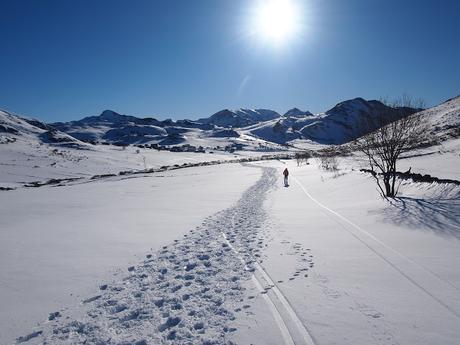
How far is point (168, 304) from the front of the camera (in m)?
6.12

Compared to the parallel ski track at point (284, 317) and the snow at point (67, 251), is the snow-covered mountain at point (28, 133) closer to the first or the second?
the snow at point (67, 251)

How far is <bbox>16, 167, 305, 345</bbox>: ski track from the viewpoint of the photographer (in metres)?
5.00

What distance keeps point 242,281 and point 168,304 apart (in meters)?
1.71

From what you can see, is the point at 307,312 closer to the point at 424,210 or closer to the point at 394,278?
the point at 394,278

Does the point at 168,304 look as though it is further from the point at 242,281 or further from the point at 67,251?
the point at 67,251

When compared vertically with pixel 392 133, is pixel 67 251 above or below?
below

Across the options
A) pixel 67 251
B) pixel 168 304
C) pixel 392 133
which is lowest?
pixel 67 251

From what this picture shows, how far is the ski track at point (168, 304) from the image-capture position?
197 inches

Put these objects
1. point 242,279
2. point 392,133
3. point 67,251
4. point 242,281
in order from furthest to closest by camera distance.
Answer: point 392,133, point 67,251, point 242,279, point 242,281

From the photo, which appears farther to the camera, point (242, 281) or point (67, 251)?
point (67, 251)

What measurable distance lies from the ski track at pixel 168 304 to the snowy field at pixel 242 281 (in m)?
0.03

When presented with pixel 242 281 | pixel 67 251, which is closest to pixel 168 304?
pixel 242 281

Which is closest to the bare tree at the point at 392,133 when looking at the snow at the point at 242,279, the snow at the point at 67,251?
the snow at the point at 242,279

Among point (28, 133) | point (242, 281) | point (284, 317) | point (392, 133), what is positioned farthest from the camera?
point (28, 133)
